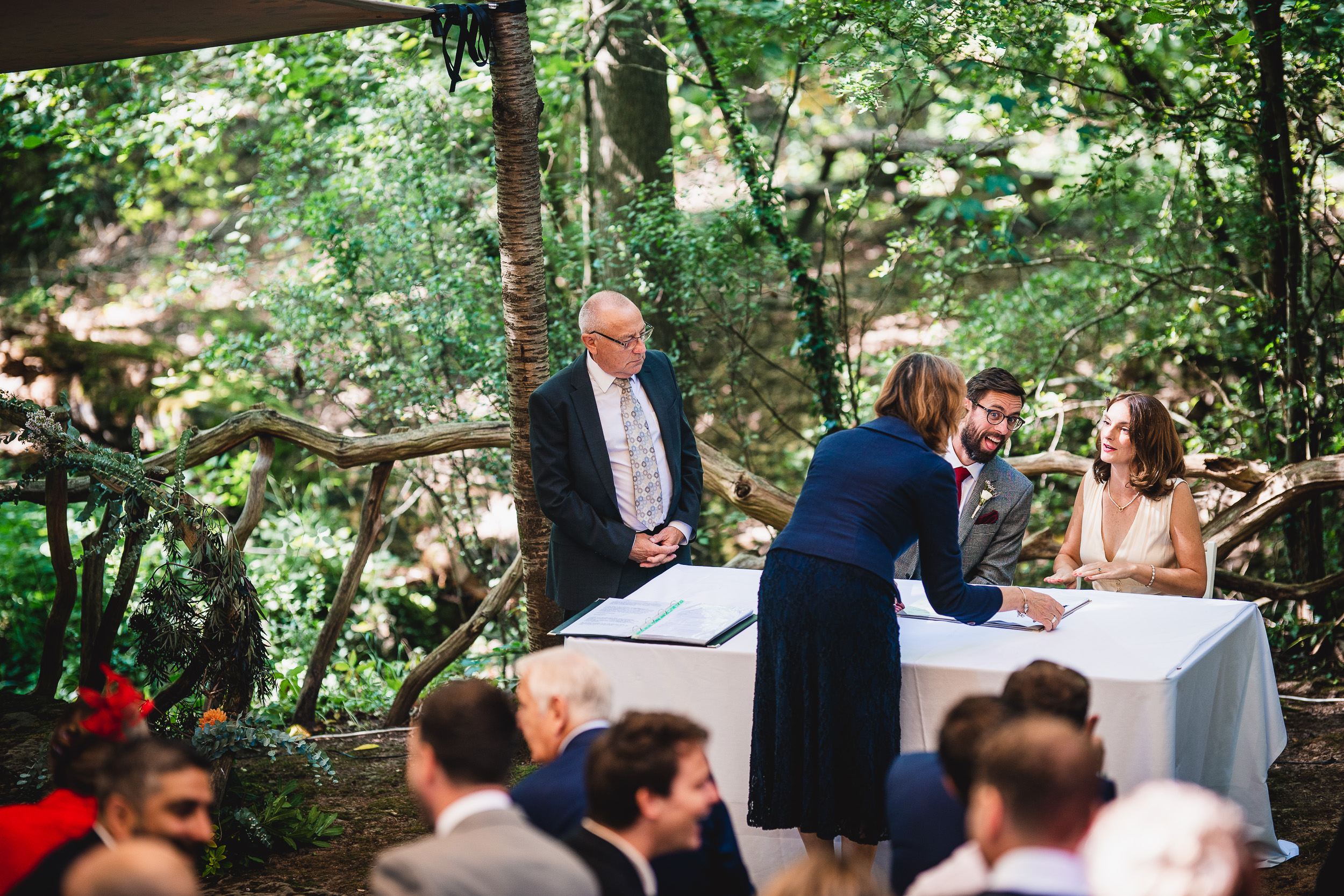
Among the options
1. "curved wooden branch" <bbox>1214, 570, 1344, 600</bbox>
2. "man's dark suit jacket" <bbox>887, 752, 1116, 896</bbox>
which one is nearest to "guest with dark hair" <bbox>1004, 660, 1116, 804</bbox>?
"man's dark suit jacket" <bbox>887, 752, 1116, 896</bbox>

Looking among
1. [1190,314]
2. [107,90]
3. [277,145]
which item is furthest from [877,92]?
[107,90]

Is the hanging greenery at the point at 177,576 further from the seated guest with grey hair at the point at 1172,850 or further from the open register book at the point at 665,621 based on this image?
the seated guest with grey hair at the point at 1172,850

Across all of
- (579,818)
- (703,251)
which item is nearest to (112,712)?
(579,818)

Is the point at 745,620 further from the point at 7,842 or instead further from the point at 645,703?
the point at 7,842

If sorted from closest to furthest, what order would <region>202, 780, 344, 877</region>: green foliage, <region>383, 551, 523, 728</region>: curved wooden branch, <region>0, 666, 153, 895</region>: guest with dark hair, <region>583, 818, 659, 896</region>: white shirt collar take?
<region>583, 818, 659, 896</region>: white shirt collar → <region>0, 666, 153, 895</region>: guest with dark hair → <region>202, 780, 344, 877</region>: green foliage → <region>383, 551, 523, 728</region>: curved wooden branch

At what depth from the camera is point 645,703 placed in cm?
333

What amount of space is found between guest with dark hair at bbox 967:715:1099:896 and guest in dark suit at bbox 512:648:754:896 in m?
0.64

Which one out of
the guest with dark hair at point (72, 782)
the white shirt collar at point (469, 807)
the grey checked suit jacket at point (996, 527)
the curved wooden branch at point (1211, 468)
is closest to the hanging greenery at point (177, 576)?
the guest with dark hair at point (72, 782)

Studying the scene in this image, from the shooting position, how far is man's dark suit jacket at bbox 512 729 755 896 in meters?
2.26

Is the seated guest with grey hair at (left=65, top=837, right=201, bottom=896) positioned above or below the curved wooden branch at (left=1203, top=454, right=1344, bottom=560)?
above

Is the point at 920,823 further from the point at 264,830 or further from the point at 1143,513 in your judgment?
the point at 264,830

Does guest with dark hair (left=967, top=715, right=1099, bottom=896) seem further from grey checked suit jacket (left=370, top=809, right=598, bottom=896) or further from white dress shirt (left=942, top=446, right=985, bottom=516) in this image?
white dress shirt (left=942, top=446, right=985, bottom=516)

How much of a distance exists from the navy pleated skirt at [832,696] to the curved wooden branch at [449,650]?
241cm

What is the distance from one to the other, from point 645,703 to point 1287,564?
4082 millimetres
